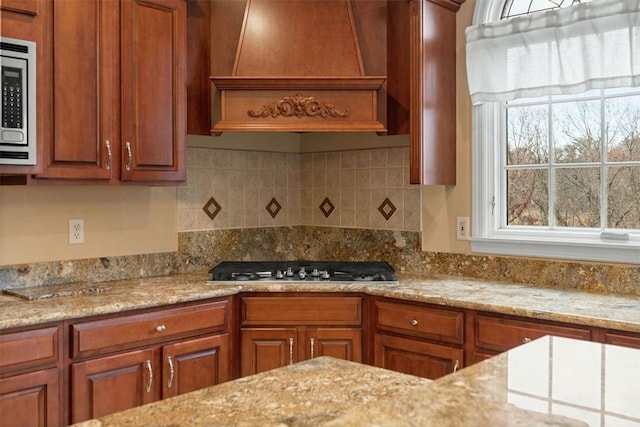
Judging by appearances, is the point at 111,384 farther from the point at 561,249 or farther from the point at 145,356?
the point at 561,249

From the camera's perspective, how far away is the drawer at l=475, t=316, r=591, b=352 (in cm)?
235

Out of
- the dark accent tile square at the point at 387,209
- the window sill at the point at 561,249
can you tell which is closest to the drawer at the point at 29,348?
the dark accent tile square at the point at 387,209

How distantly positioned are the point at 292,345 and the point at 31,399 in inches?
46.8

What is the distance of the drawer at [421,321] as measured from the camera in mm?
2701

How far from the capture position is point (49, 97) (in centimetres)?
264

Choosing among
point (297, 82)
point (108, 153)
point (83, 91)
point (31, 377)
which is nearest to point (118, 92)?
point (83, 91)

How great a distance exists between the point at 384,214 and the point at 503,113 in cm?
89

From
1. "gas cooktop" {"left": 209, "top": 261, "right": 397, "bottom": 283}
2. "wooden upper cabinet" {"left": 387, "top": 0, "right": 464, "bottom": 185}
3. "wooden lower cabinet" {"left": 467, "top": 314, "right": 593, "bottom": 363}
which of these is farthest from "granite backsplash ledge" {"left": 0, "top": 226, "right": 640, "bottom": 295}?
"wooden lower cabinet" {"left": 467, "top": 314, "right": 593, "bottom": 363}

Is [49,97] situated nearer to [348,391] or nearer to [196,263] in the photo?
[196,263]

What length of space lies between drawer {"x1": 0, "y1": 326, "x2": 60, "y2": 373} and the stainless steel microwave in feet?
2.24

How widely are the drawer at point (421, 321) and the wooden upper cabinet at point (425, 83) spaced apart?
2.20 ft

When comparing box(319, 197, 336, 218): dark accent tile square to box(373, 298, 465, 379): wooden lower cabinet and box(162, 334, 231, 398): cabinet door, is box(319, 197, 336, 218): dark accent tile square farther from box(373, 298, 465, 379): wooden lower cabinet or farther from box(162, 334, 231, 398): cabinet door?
box(162, 334, 231, 398): cabinet door

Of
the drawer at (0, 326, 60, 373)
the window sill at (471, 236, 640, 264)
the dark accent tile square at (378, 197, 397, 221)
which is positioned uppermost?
the dark accent tile square at (378, 197, 397, 221)

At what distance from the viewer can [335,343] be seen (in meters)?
3.05
